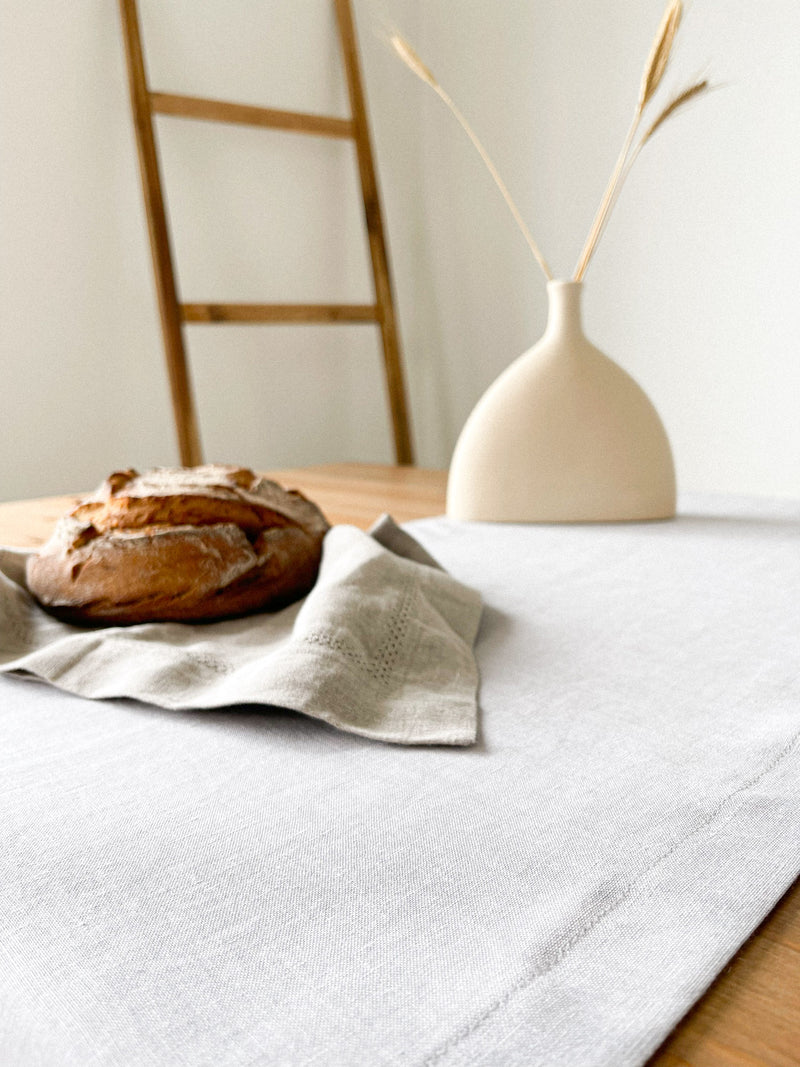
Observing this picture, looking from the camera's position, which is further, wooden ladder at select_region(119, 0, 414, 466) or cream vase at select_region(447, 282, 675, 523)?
wooden ladder at select_region(119, 0, 414, 466)

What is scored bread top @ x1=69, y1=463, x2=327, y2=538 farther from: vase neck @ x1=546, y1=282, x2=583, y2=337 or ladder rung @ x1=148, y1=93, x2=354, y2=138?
ladder rung @ x1=148, y1=93, x2=354, y2=138

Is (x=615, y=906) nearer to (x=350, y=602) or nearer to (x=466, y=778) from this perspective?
(x=466, y=778)

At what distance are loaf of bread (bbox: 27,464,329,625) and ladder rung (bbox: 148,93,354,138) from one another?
5.62 ft

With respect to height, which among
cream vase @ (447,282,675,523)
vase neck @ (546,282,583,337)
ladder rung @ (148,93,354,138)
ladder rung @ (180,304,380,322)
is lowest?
cream vase @ (447,282,675,523)

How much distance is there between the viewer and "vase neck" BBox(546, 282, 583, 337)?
43.5 inches

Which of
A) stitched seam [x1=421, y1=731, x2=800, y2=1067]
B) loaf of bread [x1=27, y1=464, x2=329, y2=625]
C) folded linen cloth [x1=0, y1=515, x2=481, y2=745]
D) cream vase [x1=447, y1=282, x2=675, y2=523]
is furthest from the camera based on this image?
cream vase [x1=447, y1=282, x2=675, y2=523]

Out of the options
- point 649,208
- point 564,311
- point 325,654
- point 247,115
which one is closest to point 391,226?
point 247,115

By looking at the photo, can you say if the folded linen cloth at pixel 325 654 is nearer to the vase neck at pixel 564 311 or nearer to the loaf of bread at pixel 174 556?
the loaf of bread at pixel 174 556

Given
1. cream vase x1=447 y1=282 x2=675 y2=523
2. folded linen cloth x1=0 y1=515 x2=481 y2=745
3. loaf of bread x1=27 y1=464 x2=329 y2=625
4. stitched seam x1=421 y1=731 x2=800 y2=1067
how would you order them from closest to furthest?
stitched seam x1=421 y1=731 x2=800 y2=1067
folded linen cloth x1=0 y1=515 x2=481 y2=745
loaf of bread x1=27 y1=464 x2=329 y2=625
cream vase x1=447 y1=282 x2=675 y2=523

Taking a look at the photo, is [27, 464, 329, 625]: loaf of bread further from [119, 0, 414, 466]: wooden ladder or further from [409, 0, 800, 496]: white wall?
[409, 0, 800, 496]: white wall

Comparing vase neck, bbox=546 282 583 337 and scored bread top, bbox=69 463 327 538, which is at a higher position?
vase neck, bbox=546 282 583 337

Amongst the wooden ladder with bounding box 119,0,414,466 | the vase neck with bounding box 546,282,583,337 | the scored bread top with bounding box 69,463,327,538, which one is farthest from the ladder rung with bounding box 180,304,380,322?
the scored bread top with bounding box 69,463,327,538

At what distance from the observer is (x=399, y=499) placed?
125 centimetres

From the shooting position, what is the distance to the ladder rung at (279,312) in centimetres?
217
